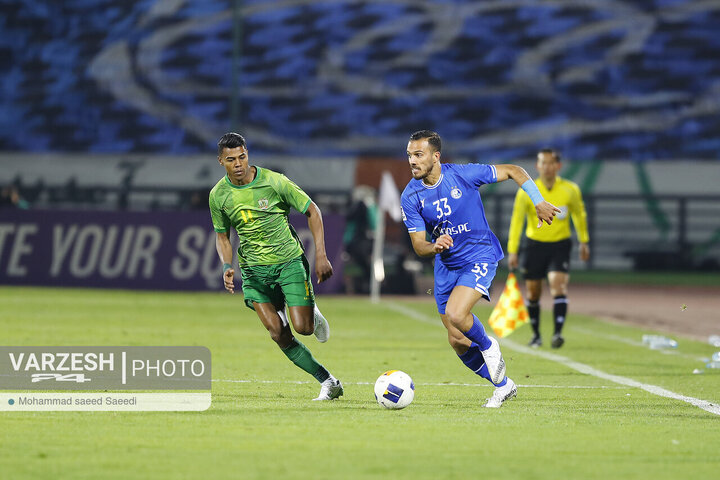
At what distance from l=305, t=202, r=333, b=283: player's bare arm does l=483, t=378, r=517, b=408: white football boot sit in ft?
4.68

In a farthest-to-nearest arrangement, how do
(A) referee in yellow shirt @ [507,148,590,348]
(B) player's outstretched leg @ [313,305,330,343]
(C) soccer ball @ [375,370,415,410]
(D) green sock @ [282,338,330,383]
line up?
(A) referee in yellow shirt @ [507,148,590,348], (B) player's outstretched leg @ [313,305,330,343], (D) green sock @ [282,338,330,383], (C) soccer ball @ [375,370,415,410]

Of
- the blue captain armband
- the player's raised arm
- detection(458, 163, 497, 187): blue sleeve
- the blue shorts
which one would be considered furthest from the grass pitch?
detection(458, 163, 497, 187): blue sleeve

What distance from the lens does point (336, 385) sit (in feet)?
31.3

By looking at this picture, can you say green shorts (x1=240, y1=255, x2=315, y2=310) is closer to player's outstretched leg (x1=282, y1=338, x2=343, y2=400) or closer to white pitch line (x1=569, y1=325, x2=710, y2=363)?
player's outstretched leg (x1=282, y1=338, x2=343, y2=400)

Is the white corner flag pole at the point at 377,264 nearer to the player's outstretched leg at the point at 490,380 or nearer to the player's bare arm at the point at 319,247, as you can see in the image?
the player's bare arm at the point at 319,247

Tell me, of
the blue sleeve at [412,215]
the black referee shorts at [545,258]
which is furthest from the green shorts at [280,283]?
the black referee shorts at [545,258]

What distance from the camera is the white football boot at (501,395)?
9180 mm

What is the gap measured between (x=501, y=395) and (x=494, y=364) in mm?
220

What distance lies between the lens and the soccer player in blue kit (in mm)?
9258

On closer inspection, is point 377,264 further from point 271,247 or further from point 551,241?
point 271,247

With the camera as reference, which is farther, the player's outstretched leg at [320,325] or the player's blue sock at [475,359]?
the player's outstretched leg at [320,325]

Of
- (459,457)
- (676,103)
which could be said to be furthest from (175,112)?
(459,457)

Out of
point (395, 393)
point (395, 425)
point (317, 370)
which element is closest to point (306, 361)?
point (317, 370)

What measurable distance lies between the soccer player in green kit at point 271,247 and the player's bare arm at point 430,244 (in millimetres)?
826
